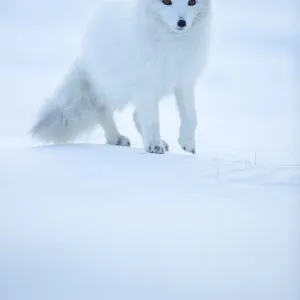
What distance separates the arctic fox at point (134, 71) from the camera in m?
3.70

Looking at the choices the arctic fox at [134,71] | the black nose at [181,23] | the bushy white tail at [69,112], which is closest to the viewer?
the black nose at [181,23]

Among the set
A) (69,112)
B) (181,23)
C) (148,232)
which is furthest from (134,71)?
(148,232)

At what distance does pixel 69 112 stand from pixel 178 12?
1.29m

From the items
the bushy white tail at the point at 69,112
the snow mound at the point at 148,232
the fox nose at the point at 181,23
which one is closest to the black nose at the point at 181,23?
the fox nose at the point at 181,23

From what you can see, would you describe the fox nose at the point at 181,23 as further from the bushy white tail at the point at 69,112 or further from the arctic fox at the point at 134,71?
the bushy white tail at the point at 69,112

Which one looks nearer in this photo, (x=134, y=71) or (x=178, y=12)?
(x=178, y=12)

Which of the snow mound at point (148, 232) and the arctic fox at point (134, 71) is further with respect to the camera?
the arctic fox at point (134, 71)

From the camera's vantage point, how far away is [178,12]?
346 centimetres

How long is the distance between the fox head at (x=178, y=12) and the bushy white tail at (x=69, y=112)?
1026 millimetres

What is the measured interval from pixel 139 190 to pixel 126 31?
1.58 meters

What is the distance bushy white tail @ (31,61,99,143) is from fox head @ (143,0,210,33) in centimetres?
103

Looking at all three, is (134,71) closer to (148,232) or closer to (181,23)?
(181,23)

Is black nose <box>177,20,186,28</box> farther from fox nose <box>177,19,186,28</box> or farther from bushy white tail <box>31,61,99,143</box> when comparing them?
bushy white tail <box>31,61,99,143</box>

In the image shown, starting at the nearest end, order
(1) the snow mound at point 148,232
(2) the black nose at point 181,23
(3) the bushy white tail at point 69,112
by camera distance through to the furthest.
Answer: (1) the snow mound at point 148,232
(2) the black nose at point 181,23
(3) the bushy white tail at point 69,112
